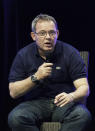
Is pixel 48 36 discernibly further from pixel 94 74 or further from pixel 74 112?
pixel 94 74

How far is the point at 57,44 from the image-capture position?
7.53ft

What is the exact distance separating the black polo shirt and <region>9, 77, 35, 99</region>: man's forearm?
0.05m

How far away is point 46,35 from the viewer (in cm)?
216

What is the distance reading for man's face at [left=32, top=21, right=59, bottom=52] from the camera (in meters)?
2.15

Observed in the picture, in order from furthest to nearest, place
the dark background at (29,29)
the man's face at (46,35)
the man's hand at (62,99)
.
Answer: the dark background at (29,29) → the man's face at (46,35) → the man's hand at (62,99)

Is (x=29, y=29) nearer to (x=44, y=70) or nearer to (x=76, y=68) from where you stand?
(x=76, y=68)

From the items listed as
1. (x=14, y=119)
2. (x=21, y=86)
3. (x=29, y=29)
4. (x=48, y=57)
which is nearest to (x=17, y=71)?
(x=21, y=86)

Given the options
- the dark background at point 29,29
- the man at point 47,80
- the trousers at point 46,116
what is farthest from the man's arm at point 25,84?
the dark background at point 29,29

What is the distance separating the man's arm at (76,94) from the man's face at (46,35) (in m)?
0.31

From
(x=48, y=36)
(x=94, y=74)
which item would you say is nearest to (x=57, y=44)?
(x=48, y=36)

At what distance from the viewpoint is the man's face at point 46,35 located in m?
2.15

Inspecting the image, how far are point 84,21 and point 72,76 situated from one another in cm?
93

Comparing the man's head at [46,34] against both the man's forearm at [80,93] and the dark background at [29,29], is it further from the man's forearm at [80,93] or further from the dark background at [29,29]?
the dark background at [29,29]

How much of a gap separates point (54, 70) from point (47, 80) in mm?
91
